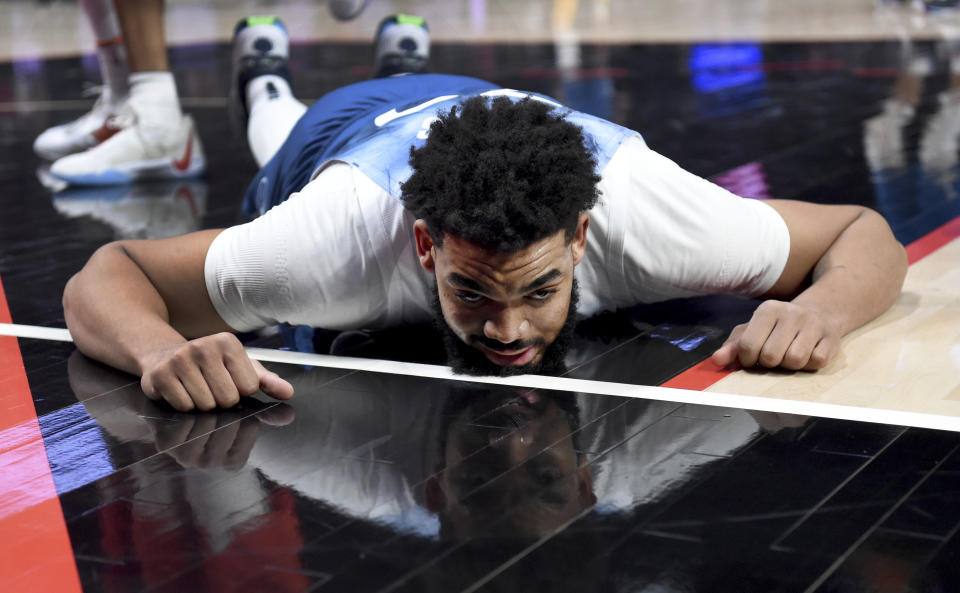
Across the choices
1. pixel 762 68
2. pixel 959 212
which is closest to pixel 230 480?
pixel 959 212

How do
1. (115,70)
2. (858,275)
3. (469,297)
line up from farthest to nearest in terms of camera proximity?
(115,70) < (858,275) < (469,297)

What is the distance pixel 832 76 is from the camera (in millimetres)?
6797

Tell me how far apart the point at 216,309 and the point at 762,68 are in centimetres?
545

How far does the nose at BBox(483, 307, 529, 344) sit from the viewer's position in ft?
7.50

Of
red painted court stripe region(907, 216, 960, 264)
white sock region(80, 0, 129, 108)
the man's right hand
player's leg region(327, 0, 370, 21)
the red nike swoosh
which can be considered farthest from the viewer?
white sock region(80, 0, 129, 108)

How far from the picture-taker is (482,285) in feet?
7.34

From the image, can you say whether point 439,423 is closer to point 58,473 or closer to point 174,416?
point 174,416

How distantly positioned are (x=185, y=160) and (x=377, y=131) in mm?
2360

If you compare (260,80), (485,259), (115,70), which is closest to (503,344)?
(485,259)

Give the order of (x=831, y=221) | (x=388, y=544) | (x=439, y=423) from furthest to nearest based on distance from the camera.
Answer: (x=831, y=221) < (x=439, y=423) < (x=388, y=544)

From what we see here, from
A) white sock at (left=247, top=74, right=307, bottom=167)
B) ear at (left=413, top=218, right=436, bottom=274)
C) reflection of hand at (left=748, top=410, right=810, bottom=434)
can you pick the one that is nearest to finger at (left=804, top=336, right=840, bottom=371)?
reflection of hand at (left=748, top=410, right=810, bottom=434)

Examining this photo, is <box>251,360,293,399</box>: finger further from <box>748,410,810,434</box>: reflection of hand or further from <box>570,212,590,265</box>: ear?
<box>748,410,810,434</box>: reflection of hand

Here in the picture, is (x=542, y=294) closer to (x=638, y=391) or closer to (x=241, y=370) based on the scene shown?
(x=638, y=391)

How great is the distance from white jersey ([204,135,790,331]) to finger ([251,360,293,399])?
0.19 m
